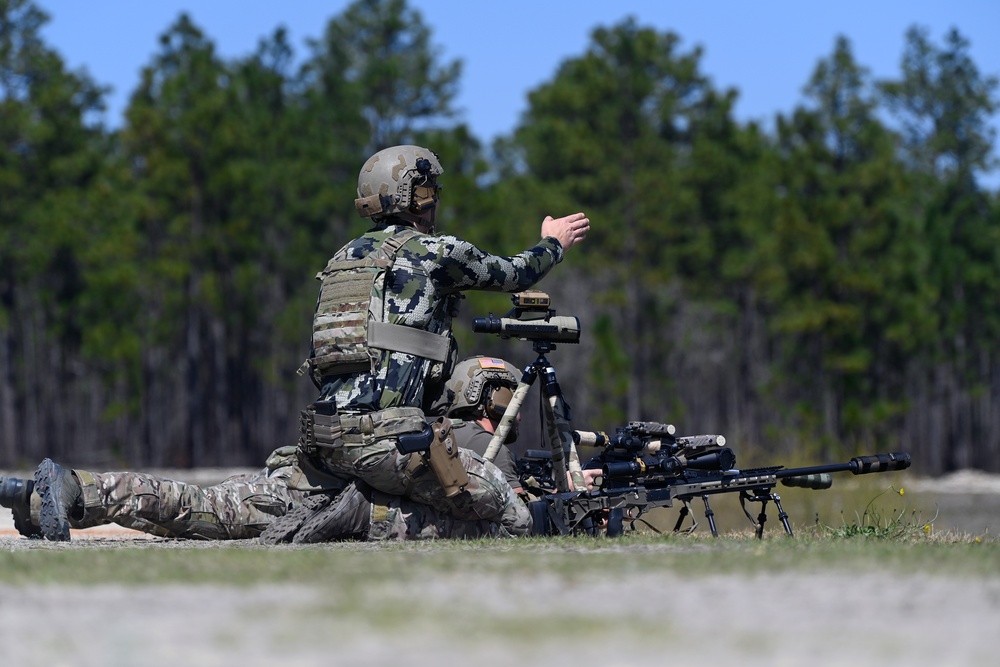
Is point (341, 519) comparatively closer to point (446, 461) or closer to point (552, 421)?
point (446, 461)

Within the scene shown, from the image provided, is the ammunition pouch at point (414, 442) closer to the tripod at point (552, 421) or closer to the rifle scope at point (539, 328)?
the rifle scope at point (539, 328)

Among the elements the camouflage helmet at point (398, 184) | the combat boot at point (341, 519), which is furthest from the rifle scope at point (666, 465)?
the camouflage helmet at point (398, 184)

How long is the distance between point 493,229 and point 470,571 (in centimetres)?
4224

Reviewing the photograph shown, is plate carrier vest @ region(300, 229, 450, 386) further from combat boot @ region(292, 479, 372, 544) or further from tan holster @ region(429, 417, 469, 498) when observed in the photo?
combat boot @ region(292, 479, 372, 544)

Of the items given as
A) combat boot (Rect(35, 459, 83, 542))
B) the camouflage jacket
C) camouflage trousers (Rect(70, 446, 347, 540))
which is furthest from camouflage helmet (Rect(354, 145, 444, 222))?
combat boot (Rect(35, 459, 83, 542))

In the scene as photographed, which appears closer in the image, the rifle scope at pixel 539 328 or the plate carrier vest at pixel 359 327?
the plate carrier vest at pixel 359 327

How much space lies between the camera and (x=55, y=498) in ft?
25.9

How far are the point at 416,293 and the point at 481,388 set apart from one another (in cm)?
154

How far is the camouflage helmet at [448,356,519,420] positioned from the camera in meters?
9.52

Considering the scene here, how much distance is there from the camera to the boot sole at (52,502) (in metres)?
7.90

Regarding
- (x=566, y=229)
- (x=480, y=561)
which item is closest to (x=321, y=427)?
(x=566, y=229)

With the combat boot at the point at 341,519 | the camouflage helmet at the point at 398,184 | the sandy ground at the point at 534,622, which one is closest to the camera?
the sandy ground at the point at 534,622

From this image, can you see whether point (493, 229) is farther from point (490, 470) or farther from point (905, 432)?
point (490, 470)

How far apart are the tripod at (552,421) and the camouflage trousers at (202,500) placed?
3.45 ft
